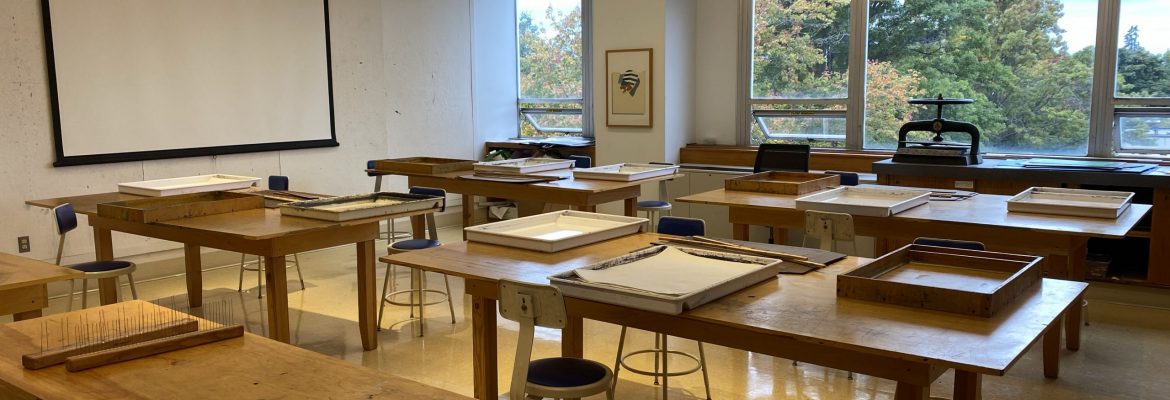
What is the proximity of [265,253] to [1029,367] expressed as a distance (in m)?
3.73

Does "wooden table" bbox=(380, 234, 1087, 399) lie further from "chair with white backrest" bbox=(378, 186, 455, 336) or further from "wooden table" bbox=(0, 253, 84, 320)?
"chair with white backrest" bbox=(378, 186, 455, 336)

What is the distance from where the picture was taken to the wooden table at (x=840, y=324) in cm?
206

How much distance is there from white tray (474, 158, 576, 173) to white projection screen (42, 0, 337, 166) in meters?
2.24

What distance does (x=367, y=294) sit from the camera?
4629 millimetres

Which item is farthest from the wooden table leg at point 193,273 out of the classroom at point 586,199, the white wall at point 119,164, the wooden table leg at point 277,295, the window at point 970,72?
the window at point 970,72

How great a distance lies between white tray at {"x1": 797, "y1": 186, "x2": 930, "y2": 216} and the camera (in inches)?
159

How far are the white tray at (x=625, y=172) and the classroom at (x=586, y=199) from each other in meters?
0.04

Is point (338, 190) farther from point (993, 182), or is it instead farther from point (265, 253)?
point (993, 182)

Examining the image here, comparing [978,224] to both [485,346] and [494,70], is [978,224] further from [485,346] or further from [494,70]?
[494,70]

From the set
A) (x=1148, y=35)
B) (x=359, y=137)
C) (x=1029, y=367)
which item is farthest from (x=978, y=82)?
(x=359, y=137)

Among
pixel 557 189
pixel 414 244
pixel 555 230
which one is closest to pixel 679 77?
pixel 557 189

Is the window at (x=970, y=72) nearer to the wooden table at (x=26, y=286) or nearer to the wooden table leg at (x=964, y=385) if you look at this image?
the wooden table leg at (x=964, y=385)

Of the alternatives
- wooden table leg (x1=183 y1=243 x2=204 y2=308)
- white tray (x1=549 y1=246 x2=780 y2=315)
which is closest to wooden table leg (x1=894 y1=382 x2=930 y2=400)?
white tray (x1=549 y1=246 x2=780 y2=315)

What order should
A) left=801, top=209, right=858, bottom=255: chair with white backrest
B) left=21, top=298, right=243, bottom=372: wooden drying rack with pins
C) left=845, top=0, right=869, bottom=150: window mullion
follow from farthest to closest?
left=845, top=0, right=869, bottom=150: window mullion, left=801, top=209, right=858, bottom=255: chair with white backrest, left=21, top=298, right=243, bottom=372: wooden drying rack with pins
